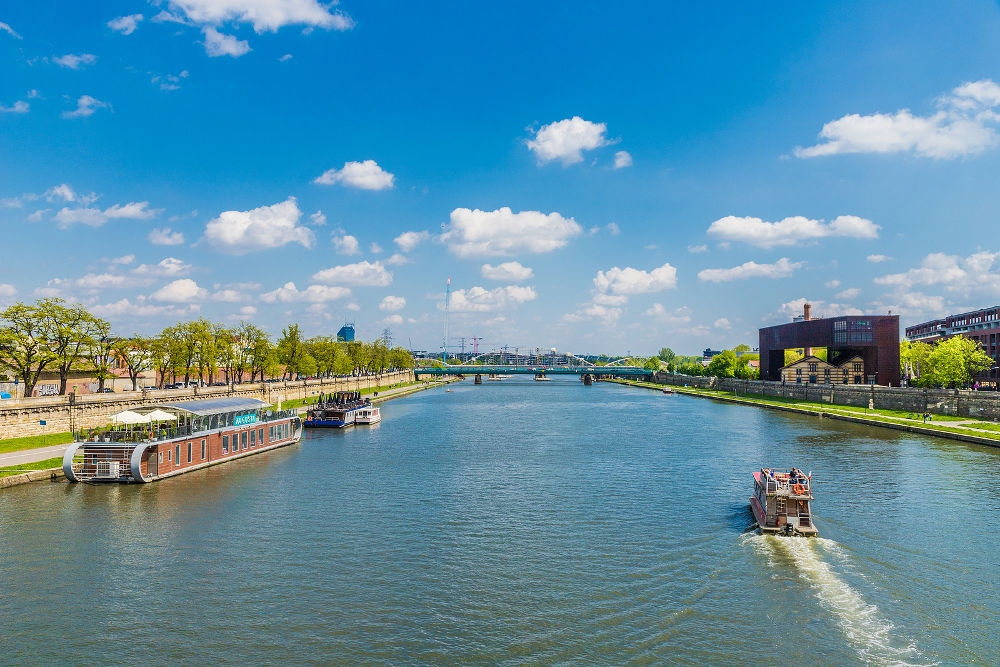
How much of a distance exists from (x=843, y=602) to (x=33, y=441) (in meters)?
63.8

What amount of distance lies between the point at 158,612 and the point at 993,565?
1400 inches

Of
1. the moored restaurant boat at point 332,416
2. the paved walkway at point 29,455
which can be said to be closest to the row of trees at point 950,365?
the moored restaurant boat at point 332,416

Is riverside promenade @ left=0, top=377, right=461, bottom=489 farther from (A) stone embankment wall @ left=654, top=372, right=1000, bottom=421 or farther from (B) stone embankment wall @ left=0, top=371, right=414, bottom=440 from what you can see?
(A) stone embankment wall @ left=654, top=372, right=1000, bottom=421

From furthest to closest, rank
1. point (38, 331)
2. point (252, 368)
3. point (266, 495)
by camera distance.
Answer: point (252, 368) < point (38, 331) < point (266, 495)

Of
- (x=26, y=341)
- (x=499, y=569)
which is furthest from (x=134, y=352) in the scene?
(x=499, y=569)

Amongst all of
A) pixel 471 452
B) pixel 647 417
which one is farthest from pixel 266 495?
pixel 647 417

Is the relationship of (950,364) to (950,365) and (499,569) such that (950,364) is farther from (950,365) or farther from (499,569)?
(499,569)

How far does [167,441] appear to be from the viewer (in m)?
50.2

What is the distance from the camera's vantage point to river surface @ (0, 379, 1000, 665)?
22.0 m

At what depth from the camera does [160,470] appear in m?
49.4

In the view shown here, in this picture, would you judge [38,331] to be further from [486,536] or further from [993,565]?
[993,565]

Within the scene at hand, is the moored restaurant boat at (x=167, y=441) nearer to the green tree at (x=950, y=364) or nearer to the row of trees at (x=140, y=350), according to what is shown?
the row of trees at (x=140, y=350)

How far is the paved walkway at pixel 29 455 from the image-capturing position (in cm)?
4828

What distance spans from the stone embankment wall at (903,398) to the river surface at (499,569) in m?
36.5
